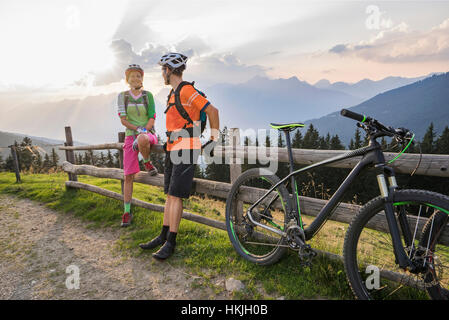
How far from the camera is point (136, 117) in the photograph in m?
4.83

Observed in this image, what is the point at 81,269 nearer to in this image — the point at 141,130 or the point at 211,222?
the point at 211,222

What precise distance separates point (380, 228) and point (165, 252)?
2.84m

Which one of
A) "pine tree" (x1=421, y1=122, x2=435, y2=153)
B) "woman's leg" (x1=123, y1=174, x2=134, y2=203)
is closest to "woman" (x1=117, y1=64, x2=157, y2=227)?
"woman's leg" (x1=123, y1=174, x2=134, y2=203)

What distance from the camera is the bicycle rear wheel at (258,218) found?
3.36 metres

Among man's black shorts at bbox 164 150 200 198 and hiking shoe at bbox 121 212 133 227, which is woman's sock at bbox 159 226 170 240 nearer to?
man's black shorts at bbox 164 150 200 198

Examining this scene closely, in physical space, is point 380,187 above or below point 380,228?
above

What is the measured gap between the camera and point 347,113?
250cm

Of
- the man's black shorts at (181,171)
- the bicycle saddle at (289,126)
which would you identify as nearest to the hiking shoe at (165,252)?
the man's black shorts at (181,171)

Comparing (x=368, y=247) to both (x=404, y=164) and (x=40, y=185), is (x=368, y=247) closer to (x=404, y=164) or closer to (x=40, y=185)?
(x=404, y=164)

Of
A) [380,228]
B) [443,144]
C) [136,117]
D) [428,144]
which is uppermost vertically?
[136,117]

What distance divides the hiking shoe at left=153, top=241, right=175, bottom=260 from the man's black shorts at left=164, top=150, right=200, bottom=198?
2.55ft

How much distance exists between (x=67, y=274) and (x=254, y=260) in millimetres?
2718

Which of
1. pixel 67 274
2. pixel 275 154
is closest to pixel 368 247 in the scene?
pixel 275 154

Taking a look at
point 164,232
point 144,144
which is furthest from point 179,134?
point 164,232
